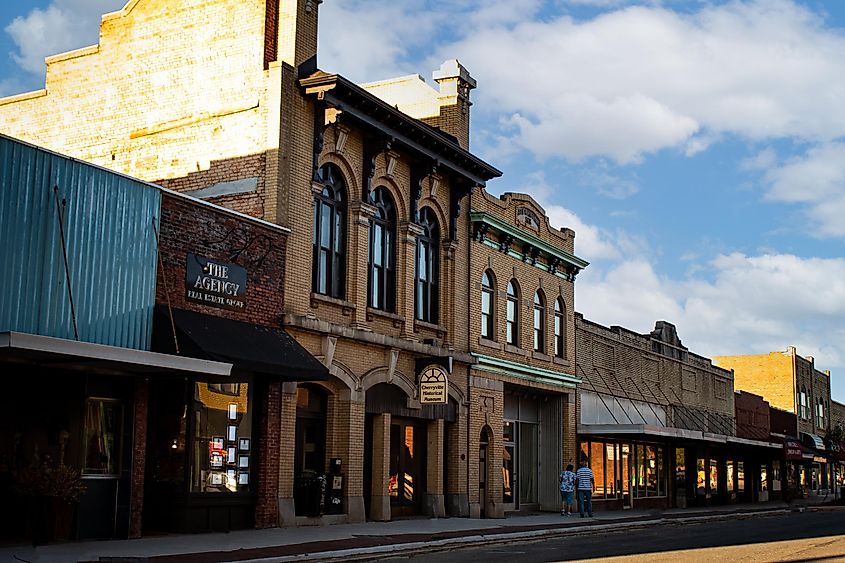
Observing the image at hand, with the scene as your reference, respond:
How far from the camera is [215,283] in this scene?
2059 cm

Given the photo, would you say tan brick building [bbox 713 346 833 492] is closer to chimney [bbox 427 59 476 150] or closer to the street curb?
the street curb

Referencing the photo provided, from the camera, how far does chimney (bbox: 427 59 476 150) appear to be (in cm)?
3077

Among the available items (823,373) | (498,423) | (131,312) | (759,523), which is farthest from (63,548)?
(823,373)

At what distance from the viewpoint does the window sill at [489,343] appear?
30.6 meters

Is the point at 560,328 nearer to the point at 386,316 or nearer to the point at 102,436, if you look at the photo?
the point at 386,316

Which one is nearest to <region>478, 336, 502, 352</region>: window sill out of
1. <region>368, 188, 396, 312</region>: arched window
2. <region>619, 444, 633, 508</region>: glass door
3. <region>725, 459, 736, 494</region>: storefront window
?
<region>368, 188, 396, 312</region>: arched window

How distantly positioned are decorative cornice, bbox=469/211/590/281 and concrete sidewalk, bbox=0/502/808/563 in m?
8.43

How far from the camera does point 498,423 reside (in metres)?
31.5

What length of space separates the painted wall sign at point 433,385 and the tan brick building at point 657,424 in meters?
10.7

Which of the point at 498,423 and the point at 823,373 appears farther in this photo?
the point at 823,373

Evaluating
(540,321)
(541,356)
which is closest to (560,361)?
(541,356)

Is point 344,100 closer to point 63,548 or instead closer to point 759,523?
point 63,548

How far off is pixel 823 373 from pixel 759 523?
51.5 m

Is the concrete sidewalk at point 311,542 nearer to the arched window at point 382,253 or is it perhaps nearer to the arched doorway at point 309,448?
the arched doorway at point 309,448
